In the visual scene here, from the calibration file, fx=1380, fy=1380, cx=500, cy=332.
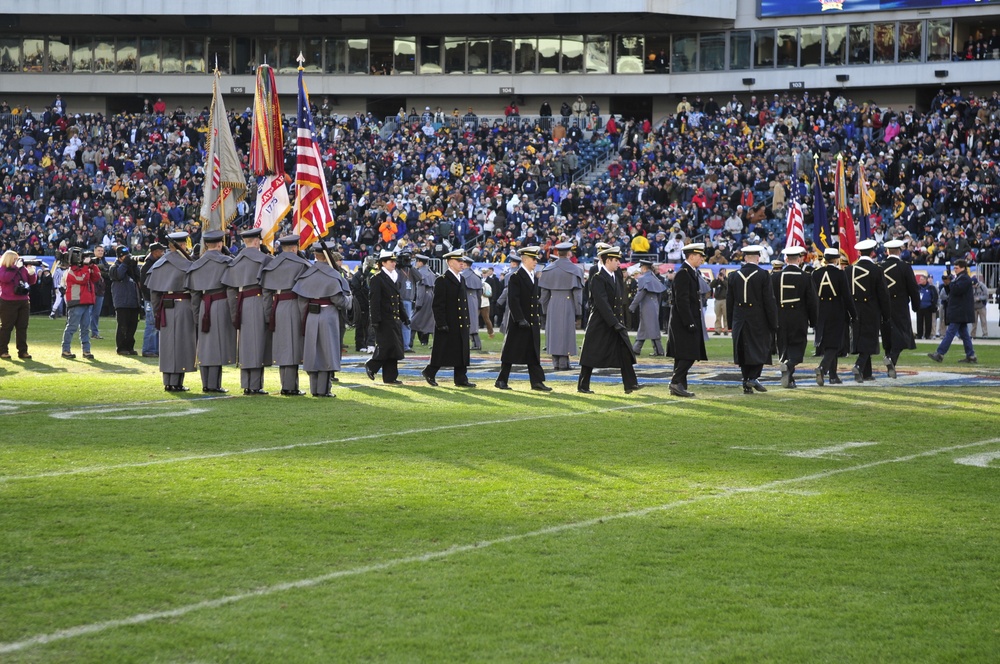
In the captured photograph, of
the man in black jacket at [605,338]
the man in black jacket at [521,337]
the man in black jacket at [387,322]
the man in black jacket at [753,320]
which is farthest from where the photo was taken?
the man in black jacket at [387,322]

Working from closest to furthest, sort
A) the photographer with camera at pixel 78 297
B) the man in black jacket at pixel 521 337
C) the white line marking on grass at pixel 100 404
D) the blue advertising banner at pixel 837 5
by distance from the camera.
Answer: the white line marking on grass at pixel 100 404 → the man in black jacket at pixel 521 337 → the photographer with camera at pixel 78 297 → the blue advertising banner at pixel 837 5

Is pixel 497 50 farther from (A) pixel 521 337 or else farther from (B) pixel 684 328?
(B) pixel 684 328

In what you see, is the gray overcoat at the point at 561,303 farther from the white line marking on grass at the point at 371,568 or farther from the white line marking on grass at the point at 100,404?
the white line marking on grass at the point at 371,568

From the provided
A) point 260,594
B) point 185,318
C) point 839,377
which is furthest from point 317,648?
point 839,377

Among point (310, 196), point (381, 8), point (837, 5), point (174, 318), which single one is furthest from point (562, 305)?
point (381, 8)

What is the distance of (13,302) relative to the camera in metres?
21.8

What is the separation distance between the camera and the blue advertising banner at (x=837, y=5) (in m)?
47.3

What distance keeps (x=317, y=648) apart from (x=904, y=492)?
16.6ft

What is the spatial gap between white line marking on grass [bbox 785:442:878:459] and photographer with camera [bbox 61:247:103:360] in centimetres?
1398

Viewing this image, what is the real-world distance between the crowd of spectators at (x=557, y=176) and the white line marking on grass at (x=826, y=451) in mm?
23598

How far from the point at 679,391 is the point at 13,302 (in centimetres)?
1148

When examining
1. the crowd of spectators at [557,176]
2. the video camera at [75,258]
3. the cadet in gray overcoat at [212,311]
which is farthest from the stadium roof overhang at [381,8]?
the cadet in gray overcoat at [212,311]

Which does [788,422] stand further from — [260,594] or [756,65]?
[756,65]

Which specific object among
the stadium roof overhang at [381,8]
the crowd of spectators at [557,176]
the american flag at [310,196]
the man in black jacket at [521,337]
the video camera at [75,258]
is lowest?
the man in black jacket at [521,337]
